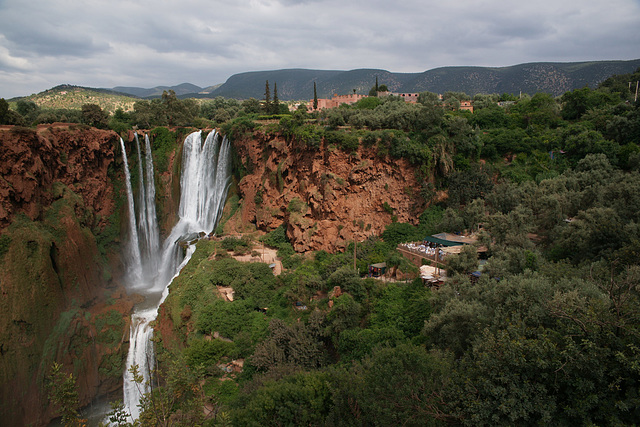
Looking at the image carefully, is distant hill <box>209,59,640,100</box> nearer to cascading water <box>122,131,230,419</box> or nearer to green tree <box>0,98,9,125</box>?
cascading water <box>122,131,230,419</box>

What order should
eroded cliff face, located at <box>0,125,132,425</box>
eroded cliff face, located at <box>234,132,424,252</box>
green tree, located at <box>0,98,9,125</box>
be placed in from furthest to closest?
green tree, located at <box>0,98,9,125</box>, eroded cliff face, located at <box>234,132,424,252</box>, eroded cliff face, located at <box>0,125,132,425</box>

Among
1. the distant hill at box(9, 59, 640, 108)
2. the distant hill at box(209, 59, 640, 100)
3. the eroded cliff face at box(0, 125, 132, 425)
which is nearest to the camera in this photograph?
the eroded cliff face at box(0, 125, 132, 425)

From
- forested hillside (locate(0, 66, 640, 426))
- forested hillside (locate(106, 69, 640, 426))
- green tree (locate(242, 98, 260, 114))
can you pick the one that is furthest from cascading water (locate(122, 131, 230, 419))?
green tree (locate(242, 98, 260, 114))

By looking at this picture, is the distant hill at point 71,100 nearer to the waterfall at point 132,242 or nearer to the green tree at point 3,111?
the waterfall at point 132,242

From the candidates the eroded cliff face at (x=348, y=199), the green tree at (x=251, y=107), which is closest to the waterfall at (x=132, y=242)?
the eroded cliff face at (x=348, y=199)

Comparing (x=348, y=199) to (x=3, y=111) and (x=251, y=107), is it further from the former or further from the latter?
(x=251, y=107)

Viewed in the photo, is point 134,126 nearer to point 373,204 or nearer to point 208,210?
point 208,210

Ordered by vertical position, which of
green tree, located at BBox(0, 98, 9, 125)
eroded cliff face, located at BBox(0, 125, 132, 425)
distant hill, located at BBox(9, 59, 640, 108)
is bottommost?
eroded cliff face, located at BBox(0, 125, 132, 425)

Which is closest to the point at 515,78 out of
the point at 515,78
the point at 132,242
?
the point at 515,78
